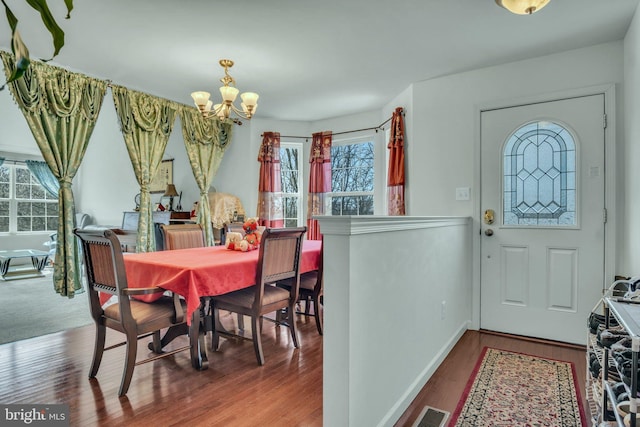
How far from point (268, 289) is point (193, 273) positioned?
27.9 inches

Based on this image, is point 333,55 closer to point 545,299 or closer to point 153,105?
point 153,105

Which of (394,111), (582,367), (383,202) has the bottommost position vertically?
(582,367)

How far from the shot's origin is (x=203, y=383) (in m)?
2.15

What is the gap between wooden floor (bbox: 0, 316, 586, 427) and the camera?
183 centimetres

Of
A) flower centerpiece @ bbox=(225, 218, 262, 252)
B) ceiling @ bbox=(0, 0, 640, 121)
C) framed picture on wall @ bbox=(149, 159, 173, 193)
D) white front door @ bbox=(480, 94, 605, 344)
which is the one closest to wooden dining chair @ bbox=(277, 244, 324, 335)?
flower centerpiece @ bbox=(225, 218, 262, 252)

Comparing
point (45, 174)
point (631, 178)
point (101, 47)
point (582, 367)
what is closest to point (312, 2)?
point (101, 47)

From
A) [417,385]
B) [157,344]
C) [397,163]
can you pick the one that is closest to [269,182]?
[397,163]

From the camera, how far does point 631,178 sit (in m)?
2.44

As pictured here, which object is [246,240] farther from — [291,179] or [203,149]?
[291,179]

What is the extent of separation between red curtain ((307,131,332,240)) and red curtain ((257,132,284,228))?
47 centimetres

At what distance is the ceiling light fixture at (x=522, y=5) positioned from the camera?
2104 mm

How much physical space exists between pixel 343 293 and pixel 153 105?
12.1 feet

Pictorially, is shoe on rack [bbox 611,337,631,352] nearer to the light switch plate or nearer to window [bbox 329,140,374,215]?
the light switch plate

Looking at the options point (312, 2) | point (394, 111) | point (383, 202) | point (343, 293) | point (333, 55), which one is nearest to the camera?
point (343, 293)
